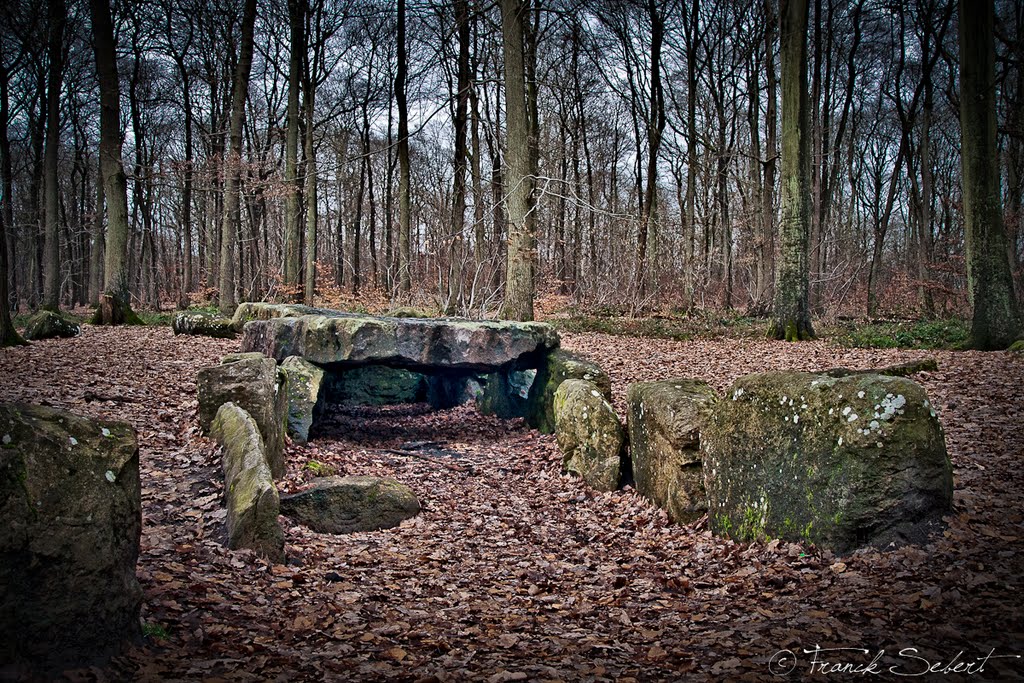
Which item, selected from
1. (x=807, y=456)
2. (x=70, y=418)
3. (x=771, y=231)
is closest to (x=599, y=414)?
(x=807, y=456)

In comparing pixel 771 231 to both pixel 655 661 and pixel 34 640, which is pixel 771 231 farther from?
pixel 34 640

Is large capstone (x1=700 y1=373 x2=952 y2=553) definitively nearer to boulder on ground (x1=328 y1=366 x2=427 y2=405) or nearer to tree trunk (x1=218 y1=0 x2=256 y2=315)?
boulder on ground (x1=328 y1=366 x2=427 y2=405)

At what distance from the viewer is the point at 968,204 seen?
10500mm

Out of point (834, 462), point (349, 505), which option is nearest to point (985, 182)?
A: point (834, 462)

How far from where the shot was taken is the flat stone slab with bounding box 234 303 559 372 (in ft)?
27.5

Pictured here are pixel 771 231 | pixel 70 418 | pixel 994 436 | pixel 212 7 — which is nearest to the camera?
pixel 70 418

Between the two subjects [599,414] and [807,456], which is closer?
[807,456]

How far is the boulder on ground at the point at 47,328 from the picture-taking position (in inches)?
439

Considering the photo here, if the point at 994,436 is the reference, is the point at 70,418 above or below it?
above

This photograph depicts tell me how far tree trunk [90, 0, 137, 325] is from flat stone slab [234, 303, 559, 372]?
762 cm

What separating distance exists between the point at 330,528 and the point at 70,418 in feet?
8.66

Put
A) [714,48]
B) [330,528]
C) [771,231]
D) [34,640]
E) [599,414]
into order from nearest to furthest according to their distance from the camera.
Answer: [34,640] < [330,528] < [599,414] < [771,231] < [714,48]

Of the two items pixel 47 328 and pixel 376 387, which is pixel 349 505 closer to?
pixel 376 387

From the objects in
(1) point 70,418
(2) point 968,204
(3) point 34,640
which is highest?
(2) point 968,204
